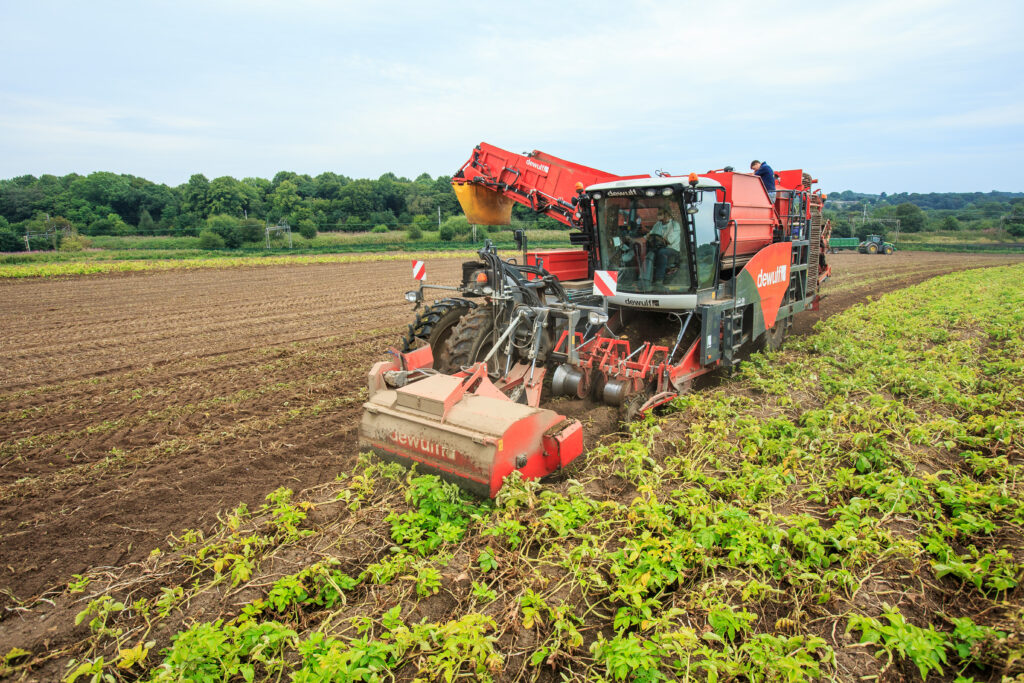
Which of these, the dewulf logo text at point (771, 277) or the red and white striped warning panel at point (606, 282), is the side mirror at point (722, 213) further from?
the dewulf logo text at point (771, 277)

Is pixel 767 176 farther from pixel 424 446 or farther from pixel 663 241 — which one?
pixel 424 446

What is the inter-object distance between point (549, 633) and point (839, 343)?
8141mm

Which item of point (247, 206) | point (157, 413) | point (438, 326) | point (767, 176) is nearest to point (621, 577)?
point (438, 326)

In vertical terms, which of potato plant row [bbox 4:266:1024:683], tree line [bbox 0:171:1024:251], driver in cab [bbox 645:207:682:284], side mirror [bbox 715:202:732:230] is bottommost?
potato plant row [bbox 4:266:1024:683]

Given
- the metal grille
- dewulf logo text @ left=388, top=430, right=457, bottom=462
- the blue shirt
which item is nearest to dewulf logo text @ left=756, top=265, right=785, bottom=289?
the blue shirt

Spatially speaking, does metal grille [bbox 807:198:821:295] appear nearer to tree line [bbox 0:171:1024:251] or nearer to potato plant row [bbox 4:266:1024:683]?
potato plant row [bbox 4:266:1024:683]

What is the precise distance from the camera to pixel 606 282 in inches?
266

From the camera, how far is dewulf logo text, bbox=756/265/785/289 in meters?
8.07

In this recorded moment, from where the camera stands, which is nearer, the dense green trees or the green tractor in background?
the green tractor in background

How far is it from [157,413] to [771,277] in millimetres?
8420

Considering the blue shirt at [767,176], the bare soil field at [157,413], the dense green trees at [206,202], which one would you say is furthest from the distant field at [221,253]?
the blue shirt at [767,176]

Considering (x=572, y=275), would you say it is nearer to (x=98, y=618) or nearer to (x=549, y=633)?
(x=549, y=633)

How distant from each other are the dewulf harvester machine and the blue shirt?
0.38 meters

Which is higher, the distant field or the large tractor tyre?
the distant field
